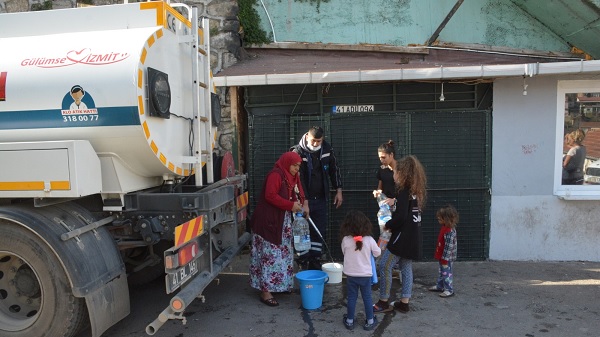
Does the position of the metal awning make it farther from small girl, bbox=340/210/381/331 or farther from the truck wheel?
the truck wheel

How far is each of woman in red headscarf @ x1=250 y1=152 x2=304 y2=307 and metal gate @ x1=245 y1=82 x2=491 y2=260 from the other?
1547 mm

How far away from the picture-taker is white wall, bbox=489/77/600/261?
19.3 ft

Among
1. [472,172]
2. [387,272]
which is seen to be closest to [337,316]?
[387,272]

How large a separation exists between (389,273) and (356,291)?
574 mm

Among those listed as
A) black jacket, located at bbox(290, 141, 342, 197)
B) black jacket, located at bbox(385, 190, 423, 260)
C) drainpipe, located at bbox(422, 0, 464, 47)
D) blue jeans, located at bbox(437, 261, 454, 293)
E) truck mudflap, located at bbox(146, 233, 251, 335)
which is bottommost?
blue jeans, located at bbox(437, 261, 454, 293)

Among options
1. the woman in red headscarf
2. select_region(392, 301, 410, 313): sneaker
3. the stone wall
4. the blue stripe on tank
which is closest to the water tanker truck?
the blue stripe on tank

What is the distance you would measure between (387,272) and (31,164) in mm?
3236

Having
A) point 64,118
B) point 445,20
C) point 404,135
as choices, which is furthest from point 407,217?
point 445,20

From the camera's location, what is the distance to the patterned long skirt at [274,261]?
4.68 metres

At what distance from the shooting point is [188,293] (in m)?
3.65

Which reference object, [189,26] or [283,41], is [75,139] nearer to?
[189,26]

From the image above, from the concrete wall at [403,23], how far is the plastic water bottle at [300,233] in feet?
9.75

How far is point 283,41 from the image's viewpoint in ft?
22.5

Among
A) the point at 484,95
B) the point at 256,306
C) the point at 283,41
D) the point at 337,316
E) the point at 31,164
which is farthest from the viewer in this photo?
the point at 283,41
